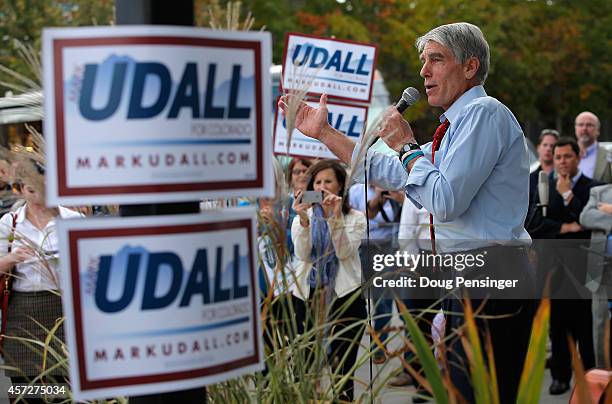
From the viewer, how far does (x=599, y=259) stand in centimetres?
875

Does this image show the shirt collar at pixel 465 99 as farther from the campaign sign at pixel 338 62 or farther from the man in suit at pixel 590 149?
the man in suit at pixel 590 149

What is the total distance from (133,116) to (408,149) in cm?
175

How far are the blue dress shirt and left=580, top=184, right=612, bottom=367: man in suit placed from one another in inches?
181

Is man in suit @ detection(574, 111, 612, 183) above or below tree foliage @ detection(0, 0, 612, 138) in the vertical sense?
below

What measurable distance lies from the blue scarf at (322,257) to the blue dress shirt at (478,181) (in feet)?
0.96

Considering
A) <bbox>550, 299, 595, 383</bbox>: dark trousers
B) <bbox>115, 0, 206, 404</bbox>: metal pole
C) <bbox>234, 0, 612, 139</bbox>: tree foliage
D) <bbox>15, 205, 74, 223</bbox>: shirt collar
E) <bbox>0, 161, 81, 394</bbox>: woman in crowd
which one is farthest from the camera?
<bbox>234, 0, 612, 139</bbox>: tree foliage

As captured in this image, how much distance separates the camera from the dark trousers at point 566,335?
29.1ft

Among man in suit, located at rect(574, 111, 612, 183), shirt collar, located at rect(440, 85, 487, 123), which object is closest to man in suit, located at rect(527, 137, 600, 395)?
man in suit, located at rect(574, 111, 612, 183)

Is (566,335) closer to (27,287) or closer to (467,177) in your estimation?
(27,287)

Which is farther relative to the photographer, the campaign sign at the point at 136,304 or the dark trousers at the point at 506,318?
the dark trousers at the point at 506,318

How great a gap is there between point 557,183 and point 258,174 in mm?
7325

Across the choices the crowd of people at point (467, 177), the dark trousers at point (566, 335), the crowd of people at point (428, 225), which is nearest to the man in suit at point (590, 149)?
the dark trousers at point (566, 335)

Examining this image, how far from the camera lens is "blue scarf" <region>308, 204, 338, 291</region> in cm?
386

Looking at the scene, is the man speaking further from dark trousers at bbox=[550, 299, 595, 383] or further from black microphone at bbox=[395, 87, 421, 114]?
dark trousers at bbox=[550, 299, 595, 383]
